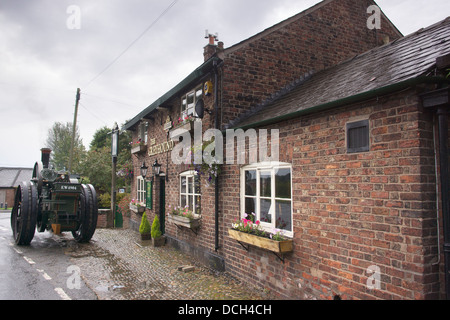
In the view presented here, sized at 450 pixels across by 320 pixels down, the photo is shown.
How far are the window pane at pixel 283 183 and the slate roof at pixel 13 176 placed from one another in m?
40.8

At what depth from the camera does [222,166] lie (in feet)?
24.6

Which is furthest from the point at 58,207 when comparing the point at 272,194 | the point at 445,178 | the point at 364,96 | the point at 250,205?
the point at 445,178

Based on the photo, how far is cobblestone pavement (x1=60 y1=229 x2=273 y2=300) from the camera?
5.98 meters

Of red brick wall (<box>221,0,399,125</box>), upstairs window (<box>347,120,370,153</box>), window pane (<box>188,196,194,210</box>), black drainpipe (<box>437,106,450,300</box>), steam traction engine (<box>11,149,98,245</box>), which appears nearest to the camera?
black drainpipe (<box>437,106,450,300</box>)

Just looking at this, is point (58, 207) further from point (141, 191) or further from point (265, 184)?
point (265, 184)

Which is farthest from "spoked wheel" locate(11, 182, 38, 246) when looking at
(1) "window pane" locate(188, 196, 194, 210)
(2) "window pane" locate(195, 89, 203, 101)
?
(2) "window pane" locate(195, 89, 203, 101)

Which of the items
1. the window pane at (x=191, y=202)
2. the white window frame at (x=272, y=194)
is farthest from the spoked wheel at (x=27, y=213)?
the white window frame at (x=272, y=194)

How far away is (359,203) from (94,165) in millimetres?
21160

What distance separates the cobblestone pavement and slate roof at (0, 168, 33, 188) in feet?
114

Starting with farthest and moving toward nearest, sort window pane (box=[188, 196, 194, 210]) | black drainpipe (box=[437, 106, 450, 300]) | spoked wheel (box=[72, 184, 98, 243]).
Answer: spoked wheel (box=[72, 184, 98, 243]) < window pane (box=[188, 196, 194, 210]) < black drainpipe (box=[437, 106, 450, 300])

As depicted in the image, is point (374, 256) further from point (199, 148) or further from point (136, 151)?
point (136, 151)

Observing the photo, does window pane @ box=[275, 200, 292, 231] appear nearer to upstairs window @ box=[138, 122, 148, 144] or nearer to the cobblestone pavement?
the cobblestone pavement

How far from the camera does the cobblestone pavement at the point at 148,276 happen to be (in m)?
5.98

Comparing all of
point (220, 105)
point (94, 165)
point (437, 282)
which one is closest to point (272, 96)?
point (220, 105)
